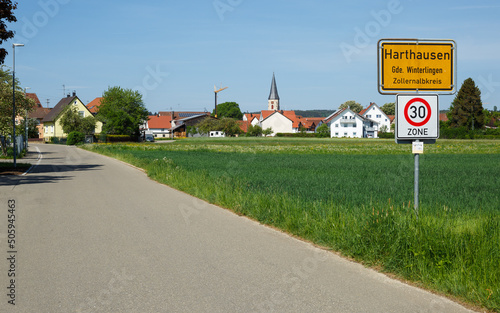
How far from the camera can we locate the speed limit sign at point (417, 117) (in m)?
7.02

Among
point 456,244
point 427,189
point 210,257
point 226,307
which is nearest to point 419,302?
point 456,244

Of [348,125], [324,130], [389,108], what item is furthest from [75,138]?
[389,108]

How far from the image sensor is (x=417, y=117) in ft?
23.2

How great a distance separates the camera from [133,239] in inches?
310

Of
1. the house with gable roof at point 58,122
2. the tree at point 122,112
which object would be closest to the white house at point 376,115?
the tree at point 122,112

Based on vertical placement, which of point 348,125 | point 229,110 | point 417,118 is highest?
point 229,110

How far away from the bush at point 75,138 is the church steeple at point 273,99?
119 meters

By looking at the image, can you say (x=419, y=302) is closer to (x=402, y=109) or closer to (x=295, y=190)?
(x=402, y=109)

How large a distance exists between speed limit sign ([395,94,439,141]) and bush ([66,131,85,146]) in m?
77.6

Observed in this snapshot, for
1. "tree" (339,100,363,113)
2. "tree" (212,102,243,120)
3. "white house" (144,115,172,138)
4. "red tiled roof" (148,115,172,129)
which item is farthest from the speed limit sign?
"tree" (212,102,243,120)

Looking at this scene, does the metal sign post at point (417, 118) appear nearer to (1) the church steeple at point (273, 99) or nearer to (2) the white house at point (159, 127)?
(2) the white house at point (159, 127)

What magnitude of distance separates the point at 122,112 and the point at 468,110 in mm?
68582

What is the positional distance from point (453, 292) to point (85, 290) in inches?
159

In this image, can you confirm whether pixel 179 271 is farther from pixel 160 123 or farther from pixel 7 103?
pixel 160 123
